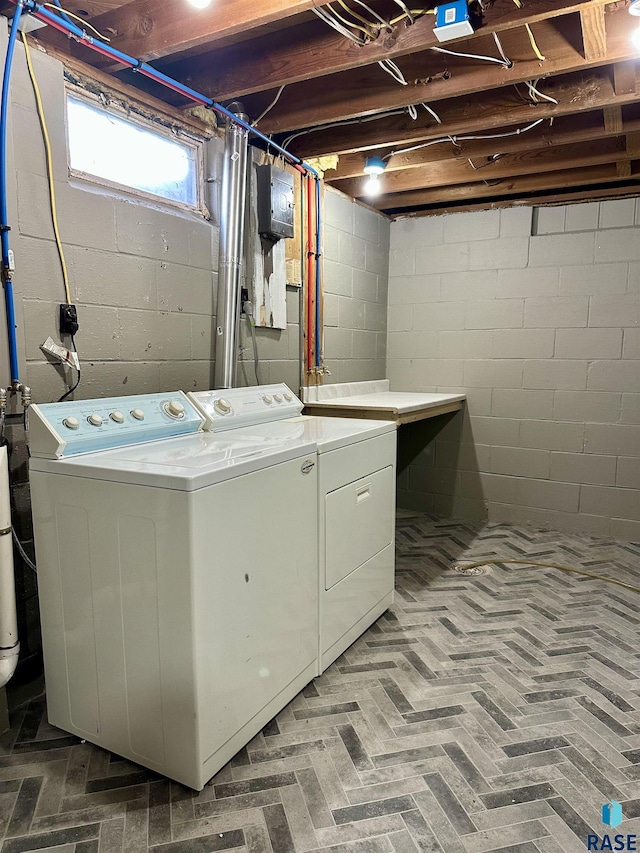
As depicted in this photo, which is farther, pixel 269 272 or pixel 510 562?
pixel 510 562

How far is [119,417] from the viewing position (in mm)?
1784

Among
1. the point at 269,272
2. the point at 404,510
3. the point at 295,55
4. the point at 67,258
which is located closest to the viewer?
the point at 67,258

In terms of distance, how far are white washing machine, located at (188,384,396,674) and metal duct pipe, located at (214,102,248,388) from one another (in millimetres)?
202

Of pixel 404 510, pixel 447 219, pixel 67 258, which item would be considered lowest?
pixel 404 510

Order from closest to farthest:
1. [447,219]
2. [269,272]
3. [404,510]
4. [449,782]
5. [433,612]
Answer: [449,782] < [433,612] < [269,272] < [447,219] < [404,510]

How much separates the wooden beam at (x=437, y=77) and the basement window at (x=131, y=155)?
48 cm

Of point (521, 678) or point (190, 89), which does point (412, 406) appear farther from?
point (190, 89)

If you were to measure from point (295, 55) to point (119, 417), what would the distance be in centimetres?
152

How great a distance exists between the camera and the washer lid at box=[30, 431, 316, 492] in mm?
1369

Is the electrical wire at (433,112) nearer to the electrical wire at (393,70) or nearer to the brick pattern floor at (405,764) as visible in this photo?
the electrical wire at (393,70)

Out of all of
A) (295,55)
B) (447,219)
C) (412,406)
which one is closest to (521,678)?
(412,406)

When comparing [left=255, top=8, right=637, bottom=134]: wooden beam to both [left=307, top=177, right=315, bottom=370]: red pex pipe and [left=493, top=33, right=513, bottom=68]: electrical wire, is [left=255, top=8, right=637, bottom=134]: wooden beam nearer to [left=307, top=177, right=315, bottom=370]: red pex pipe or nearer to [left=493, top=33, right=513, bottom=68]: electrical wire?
[left=493, top=33, right=513, bottom=68]: electrical wire

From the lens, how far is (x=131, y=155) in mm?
2168

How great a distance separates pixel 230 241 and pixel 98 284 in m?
0.68
